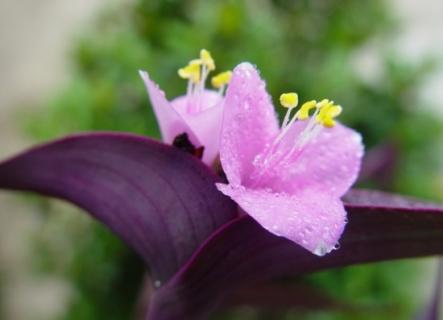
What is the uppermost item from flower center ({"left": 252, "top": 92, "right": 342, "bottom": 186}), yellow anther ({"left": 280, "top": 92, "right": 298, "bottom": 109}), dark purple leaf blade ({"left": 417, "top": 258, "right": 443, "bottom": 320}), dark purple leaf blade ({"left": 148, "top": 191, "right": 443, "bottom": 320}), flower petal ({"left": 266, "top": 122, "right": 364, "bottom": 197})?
yellow anther ({"left": 280, "top": 92, "right": 298, "bottom": 109})

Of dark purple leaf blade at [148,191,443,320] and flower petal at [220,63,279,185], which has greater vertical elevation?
flower petal at [220,63,279,185]

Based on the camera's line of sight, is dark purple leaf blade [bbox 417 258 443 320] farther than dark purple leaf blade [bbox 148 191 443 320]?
Yes

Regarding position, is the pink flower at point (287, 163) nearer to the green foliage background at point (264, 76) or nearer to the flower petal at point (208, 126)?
the flower petal at point (208, 126)

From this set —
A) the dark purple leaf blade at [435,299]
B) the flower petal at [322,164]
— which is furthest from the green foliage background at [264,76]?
the flower petal at [322,164]

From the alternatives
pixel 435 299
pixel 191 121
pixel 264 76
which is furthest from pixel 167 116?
pixel 264 76

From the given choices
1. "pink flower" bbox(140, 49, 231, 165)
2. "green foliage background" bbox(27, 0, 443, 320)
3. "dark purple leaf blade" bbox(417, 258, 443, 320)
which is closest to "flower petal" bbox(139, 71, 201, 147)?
"pink flower" bbox(140, 49, 231, 165)

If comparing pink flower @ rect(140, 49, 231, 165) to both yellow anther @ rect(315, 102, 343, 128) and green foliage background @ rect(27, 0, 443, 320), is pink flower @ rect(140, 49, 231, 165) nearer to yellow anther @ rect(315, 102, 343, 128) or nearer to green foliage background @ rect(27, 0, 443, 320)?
yellow anther @ rect(315, 102, 343, 128)

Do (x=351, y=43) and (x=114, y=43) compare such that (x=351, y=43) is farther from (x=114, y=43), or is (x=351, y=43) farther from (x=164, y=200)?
(x=164, y=200)
